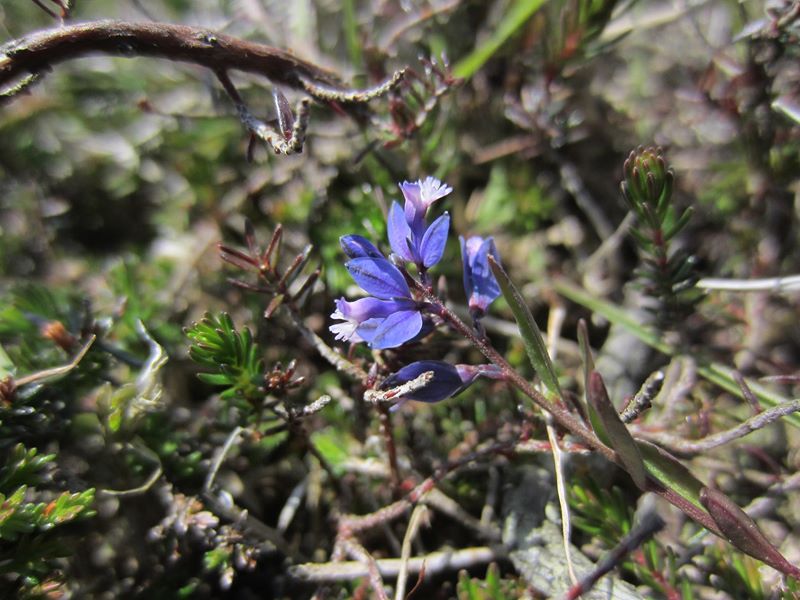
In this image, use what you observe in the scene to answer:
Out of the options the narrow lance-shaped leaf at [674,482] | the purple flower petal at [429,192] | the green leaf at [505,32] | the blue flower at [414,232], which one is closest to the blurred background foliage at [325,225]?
the green leaf at [505,32]

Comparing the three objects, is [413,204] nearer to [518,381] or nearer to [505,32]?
[518,381]

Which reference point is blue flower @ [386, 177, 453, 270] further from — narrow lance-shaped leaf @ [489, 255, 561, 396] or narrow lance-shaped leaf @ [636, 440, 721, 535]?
narrow lance-shaped leaf @ [636, 440, 721, 535]

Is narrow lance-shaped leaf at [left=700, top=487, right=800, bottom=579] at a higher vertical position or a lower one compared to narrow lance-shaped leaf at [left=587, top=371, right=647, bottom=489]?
lower

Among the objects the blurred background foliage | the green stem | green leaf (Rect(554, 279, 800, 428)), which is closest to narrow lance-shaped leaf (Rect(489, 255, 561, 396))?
Answer: the green stem

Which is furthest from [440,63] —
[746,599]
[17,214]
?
[17,214]

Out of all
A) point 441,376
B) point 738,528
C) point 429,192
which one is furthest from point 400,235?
point 738,528

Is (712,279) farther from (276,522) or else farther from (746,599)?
(276,522)

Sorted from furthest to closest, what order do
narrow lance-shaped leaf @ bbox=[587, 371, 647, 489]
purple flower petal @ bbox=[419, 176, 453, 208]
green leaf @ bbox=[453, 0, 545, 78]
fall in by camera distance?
green leaf @ bbox=[453, 0, 545, 78] → purple flower petal @ bbox=[419, 176, 453, 208] → narrow lance-shaped leaf @ bbox=[587, 371, 647, 489]
